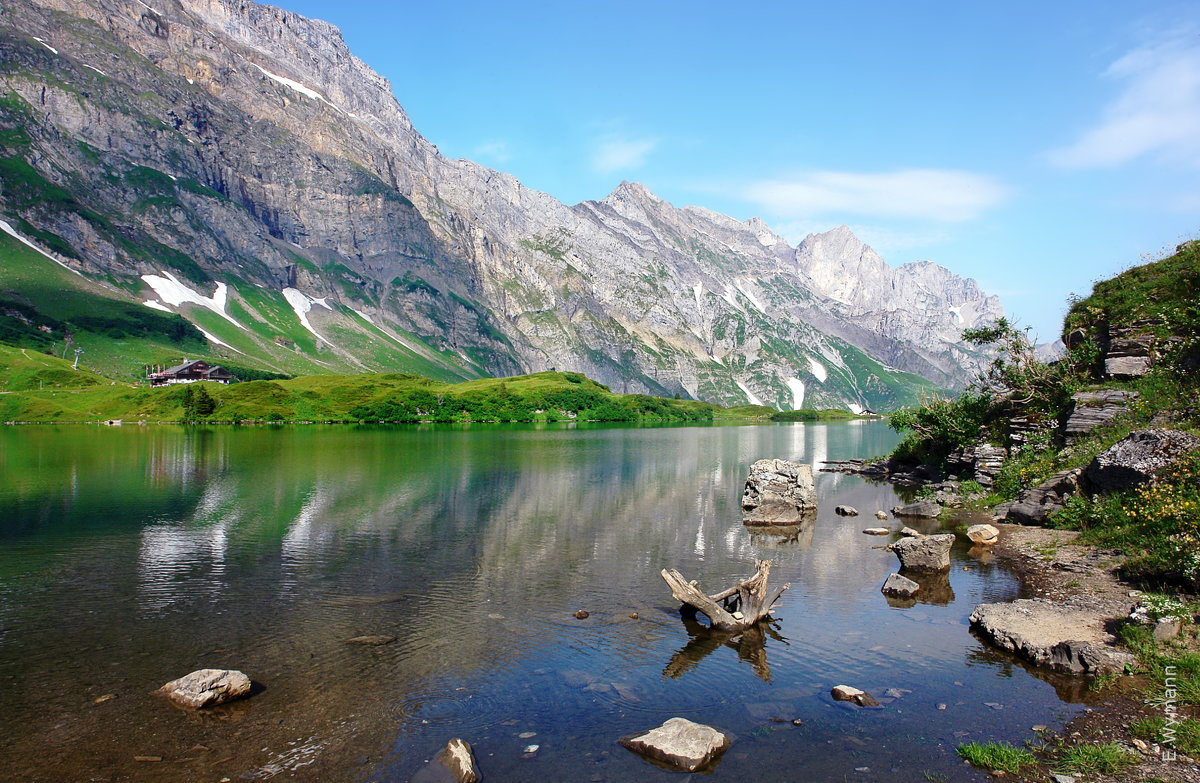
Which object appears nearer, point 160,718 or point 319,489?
point 160,718

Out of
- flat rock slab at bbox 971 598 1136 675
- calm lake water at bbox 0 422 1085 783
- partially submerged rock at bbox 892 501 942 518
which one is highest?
flat rock slab at bbox 971 598 1136 675

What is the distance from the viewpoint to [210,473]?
77.0 meters

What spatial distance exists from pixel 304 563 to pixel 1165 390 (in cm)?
5209

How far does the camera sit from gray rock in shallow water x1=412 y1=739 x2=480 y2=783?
16.4 metres

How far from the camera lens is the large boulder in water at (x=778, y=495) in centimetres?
5434

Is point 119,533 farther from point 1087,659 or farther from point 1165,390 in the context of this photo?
point 1165,390

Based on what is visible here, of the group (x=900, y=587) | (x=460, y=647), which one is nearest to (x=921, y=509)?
(x=900, y=587)

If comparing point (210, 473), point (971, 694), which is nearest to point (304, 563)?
point (971, 694)

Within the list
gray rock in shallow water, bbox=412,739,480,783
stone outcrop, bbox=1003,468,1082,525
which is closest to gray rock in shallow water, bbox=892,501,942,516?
stone outcrop, bbox=1003,468,1082,525

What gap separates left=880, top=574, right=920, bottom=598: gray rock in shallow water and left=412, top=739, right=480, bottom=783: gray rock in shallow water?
74.2 ft

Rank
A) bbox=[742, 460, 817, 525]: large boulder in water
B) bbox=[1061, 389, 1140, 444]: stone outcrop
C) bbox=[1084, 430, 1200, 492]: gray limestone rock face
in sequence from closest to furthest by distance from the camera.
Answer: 1. bbox=[1084, 430, 1200, 492]: gray limestone rock face
2. bbox=[1061, 389, 1140, 444]: stone outcrop
3. bbox=[742, 460, 817, 525]: large boulder in water

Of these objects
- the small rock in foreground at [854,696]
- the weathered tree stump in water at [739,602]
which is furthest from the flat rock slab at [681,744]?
the weathered tree stump in water at [739,602]

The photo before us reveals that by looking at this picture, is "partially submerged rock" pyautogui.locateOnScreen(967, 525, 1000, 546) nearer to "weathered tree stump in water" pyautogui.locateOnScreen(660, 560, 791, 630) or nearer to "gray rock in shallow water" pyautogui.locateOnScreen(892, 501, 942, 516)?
"gray rock in shallow water" pyautogui.locateOnScreen(892, 501, 942, 516)

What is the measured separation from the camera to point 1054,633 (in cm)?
2452
